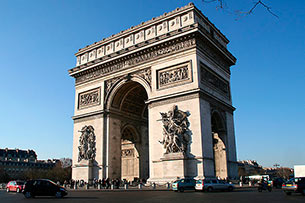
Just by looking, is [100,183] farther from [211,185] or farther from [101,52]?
[101,52]

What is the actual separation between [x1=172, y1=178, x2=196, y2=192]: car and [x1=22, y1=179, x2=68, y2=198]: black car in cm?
705

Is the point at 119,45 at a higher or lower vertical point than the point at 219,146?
higher

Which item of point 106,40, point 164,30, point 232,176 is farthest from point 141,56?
point 232,176

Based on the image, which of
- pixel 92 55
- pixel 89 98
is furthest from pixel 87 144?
pixel 92 55

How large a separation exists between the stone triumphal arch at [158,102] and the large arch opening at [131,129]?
105mm

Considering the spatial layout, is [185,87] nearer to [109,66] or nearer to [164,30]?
[164,30]

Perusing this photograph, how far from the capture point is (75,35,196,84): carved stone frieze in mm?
25859

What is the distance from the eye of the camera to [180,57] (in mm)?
25859

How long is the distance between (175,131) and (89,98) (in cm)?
1211

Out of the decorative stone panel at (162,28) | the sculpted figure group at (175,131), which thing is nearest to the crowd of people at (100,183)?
the sculpted figure group at (175,131)

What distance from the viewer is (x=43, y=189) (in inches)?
682

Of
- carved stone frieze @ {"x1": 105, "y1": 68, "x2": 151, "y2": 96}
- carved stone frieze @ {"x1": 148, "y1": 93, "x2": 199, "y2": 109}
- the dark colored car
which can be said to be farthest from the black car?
the dark colored car

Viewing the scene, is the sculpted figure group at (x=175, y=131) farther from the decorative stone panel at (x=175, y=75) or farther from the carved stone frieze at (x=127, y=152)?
the carved stone frieze at (x=127, y=152)

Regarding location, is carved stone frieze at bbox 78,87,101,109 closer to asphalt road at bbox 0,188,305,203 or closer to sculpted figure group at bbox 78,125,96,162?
sculpted figure group at bbox 78,125,96,162
